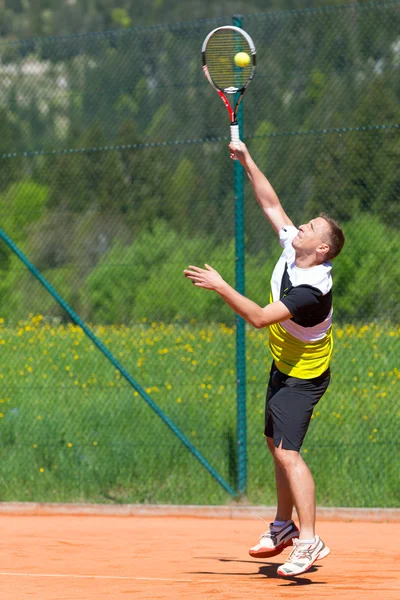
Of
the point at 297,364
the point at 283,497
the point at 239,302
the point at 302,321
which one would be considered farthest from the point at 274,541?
the point at 239,302

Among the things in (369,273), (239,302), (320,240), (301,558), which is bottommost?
(301,558)

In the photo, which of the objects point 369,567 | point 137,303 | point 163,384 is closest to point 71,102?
point 137,303

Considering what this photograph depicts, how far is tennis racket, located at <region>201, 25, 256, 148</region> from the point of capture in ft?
22.2

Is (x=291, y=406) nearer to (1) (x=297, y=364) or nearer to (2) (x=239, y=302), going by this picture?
(1) (x=297, y=364)

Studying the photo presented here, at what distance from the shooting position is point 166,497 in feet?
27.2

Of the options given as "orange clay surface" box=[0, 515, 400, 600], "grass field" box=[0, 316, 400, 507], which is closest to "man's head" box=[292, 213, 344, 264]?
"orange clay surface" box=[0, 515, 400, 600]

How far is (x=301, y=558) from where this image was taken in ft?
18.2

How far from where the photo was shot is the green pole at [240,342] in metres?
8.11

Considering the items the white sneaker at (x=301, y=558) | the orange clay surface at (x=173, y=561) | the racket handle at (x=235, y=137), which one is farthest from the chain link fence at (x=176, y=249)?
the white sneaker at (x=301, y=558)

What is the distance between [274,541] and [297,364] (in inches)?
35.4

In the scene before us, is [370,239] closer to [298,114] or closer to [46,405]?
[298,114]

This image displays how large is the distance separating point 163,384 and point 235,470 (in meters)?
0.86

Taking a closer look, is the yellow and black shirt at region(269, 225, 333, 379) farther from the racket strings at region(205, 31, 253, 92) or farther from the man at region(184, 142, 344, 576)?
the racket strings at region(205, 31, 253, 92)

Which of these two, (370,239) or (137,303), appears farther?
(137,303)
